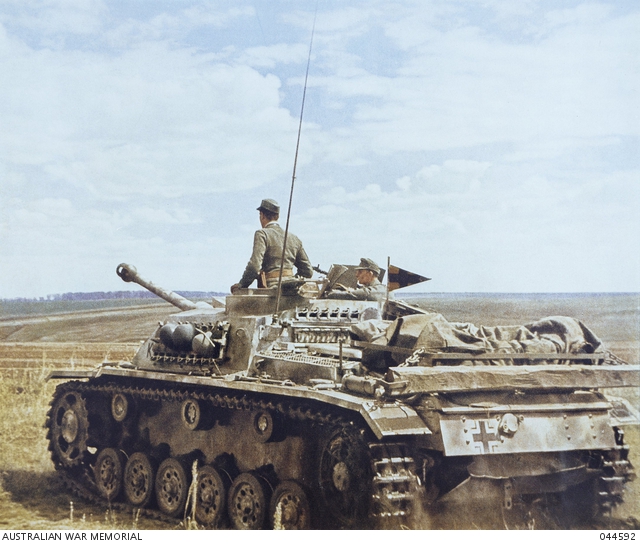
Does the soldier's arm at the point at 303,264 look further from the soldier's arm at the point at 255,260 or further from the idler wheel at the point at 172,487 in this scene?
the idler wheel at the point at 172,487

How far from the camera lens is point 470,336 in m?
9.38

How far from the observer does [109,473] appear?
1273 cm

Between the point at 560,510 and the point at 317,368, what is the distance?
124 inches

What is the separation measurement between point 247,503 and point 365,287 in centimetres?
351

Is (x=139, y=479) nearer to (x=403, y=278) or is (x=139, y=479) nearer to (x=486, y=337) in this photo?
(x=403, y=278)

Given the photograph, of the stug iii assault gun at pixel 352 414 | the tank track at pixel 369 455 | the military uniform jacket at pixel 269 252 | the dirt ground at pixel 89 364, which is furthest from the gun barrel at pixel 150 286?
the dirt ground at pixel 89 364

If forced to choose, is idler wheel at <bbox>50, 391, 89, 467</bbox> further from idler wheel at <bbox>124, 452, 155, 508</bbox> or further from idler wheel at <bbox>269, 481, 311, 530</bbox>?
idler wheel at <bbox>269, 481, 311, 530</bbox>

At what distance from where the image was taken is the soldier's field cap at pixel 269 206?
41.0ft

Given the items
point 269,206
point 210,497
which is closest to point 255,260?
point 269,206

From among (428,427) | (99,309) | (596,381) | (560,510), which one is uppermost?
(99,309)

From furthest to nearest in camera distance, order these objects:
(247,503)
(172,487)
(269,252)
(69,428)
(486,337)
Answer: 1. (69,428)
2. (269,252)
3. (172,487)
4. (247,503)
5. (486,337)

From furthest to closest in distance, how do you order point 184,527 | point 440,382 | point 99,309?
point 99,309
point 184,527
point 440,382
